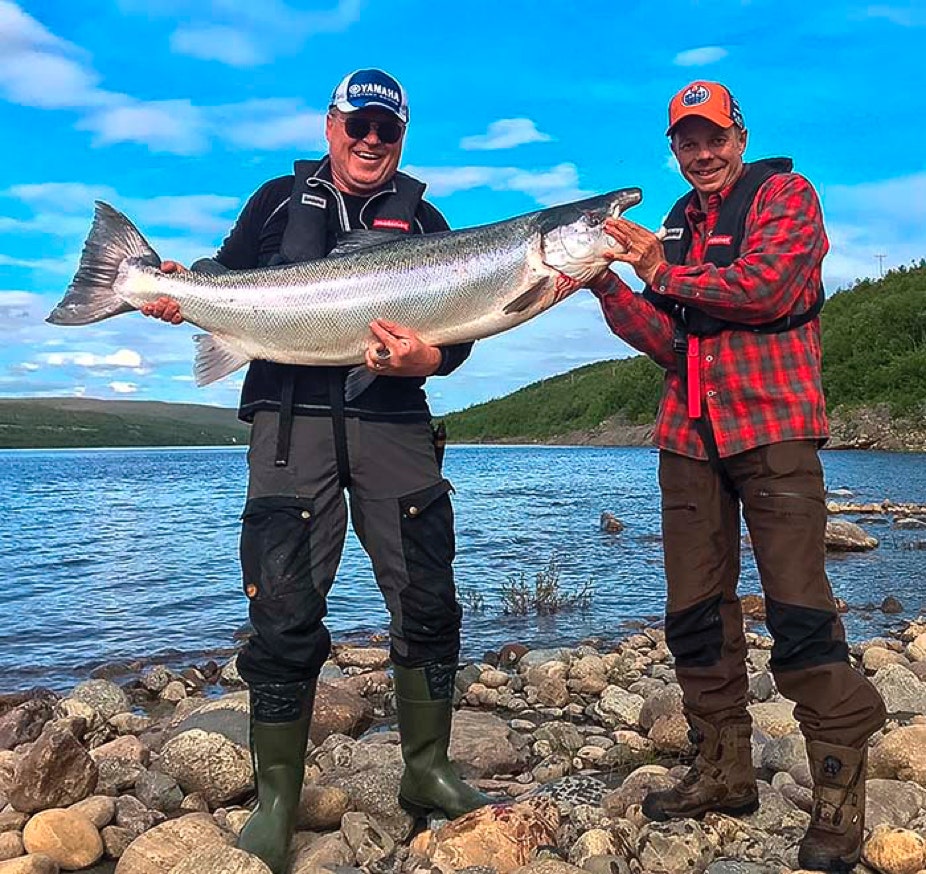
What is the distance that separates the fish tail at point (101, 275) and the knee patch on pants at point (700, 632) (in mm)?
3370

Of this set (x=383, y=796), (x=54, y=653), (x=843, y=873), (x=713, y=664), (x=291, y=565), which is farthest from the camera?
(x=54, y=653)

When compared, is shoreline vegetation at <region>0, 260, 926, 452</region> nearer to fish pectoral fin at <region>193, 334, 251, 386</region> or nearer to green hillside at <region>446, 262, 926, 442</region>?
green hillside at <region>446, 262, 926, 442</region>

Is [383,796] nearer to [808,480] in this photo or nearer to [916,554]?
[808,480]

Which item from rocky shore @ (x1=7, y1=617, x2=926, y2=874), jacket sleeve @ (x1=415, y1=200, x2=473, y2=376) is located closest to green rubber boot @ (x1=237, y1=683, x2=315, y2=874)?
rocky shore @ (x1=7, y1=617, x2=926, y2=874)

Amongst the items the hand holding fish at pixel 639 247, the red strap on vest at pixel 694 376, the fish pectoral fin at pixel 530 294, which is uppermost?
the hand holding fish at pixel 639 247

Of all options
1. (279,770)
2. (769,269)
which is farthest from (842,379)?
(279,770)

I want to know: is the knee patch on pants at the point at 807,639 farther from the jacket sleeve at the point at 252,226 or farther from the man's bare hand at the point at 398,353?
the jacket sleeve at the point at 252,226

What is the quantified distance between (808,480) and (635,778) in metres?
2.08

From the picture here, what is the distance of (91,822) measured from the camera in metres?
4.79

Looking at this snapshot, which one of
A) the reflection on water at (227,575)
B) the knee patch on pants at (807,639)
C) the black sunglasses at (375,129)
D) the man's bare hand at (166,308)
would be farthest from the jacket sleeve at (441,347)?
the reflection on water at (227,575)

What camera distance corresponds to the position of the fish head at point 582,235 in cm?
484

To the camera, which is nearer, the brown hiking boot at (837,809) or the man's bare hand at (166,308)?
the brown hiking boot at (837,809)

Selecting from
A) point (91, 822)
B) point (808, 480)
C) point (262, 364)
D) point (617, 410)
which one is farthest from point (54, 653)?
point (617, 410)

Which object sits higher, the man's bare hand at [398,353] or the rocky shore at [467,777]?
the man's bare hand at [398,353]
